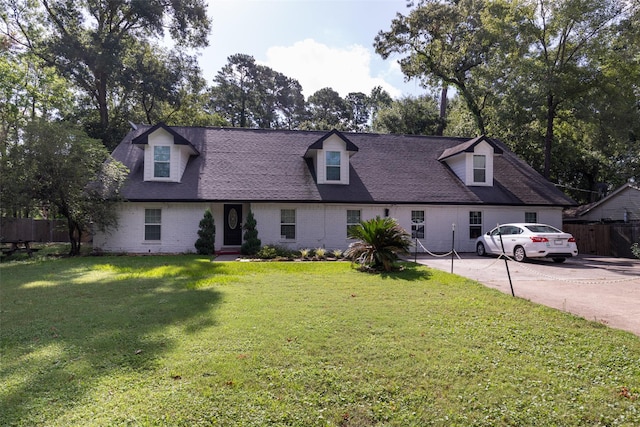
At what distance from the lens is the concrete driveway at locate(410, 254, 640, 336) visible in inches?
251

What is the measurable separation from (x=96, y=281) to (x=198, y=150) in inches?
438

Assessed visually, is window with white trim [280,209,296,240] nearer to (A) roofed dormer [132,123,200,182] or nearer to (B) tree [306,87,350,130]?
(A) roofed dormer [132,123,200,182]

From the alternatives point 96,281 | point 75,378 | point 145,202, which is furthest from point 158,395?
point 145,202

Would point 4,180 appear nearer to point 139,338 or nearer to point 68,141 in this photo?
point 68,141

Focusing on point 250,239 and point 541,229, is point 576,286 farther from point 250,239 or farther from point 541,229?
point 250,239

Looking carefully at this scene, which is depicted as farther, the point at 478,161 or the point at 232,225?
the point at 478,161

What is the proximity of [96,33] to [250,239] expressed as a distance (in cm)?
2189

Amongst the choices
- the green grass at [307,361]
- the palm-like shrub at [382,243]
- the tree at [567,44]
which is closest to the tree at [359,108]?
the tree at [567,44]

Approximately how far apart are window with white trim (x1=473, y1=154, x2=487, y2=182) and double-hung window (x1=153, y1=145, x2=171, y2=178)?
15.2 meters

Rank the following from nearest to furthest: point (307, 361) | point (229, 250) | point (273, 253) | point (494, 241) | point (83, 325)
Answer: point (307, 361), point (83, 325), point (273, 253), point (494, 241), point (229, 250)

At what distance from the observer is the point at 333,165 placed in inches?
709

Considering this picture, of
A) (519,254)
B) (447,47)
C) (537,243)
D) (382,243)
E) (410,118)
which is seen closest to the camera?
(382,243)

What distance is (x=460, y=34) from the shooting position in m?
27.5

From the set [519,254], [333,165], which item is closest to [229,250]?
[333,165]
